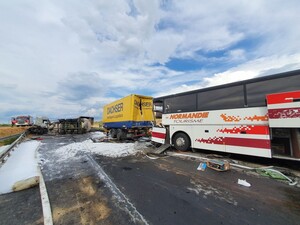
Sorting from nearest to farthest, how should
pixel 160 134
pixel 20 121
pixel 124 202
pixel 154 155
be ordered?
pixel 124 202, pixel 154 155, pixel 160 134, pixel 20 121

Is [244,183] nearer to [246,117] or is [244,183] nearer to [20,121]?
[246,117]

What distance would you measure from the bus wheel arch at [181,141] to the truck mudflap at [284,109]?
3.26 meters

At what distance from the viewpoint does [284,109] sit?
4.15 metres

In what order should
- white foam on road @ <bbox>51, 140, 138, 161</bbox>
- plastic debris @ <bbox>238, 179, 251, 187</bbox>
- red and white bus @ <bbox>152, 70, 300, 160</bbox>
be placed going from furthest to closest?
white foam on road @ <bbox>51, 140, 138, 161</bbox> < red and white bus @ <bbox>152, 70, 300, 160</bbox> < plastic debris @ <bbox>238, 179, 251, 187</bbox>

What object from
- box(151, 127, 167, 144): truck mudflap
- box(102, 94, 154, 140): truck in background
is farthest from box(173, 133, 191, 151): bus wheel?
box(102, 94, 154, 140): truck in background

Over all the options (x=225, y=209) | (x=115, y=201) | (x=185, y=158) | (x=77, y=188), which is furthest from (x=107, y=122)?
(x=225, y=209)

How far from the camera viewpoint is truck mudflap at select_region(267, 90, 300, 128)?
4012 mm

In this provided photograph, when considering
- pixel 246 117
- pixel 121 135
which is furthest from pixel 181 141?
pixel 121 135

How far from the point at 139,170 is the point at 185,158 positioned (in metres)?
2.24

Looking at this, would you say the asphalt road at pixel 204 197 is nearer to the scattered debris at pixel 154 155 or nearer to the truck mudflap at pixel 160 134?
the scattered debris at pixel 154 155

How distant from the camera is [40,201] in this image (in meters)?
3.05

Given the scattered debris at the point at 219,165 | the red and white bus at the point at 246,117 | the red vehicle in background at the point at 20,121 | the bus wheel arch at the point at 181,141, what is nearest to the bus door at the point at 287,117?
the red and white bus at the point at 246,117

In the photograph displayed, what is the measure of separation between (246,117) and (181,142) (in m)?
3.01

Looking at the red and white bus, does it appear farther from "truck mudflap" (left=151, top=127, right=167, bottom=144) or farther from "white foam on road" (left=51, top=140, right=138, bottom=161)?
"white foam on road" (left=51, top=140, right=138, bottom=161)
